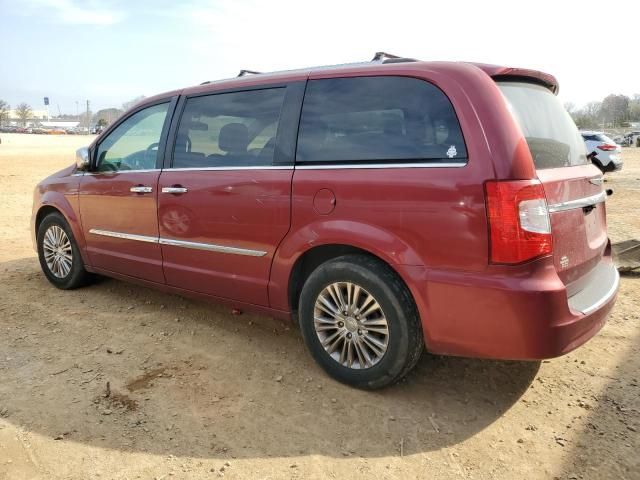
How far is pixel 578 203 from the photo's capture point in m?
2.98

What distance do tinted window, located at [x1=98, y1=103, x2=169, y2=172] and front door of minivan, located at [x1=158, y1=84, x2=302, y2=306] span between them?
0.28 m

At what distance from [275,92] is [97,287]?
291 centimetres

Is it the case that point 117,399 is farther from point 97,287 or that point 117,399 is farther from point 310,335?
point 97,287

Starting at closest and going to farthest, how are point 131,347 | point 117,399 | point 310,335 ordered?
point 117,399 → point 310,335 → point 131,347

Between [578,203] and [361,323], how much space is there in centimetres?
138

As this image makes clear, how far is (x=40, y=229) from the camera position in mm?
5434

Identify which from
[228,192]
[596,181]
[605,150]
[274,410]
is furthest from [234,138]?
[605,150]

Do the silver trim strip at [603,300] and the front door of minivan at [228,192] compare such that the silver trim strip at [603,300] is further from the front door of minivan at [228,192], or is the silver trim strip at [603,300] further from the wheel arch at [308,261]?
the front door of minivan at [228,192]

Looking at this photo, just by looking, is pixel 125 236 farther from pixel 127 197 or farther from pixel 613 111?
pixel 613 111

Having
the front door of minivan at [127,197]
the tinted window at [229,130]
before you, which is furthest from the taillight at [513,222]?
the front door of minivan at [127,197]

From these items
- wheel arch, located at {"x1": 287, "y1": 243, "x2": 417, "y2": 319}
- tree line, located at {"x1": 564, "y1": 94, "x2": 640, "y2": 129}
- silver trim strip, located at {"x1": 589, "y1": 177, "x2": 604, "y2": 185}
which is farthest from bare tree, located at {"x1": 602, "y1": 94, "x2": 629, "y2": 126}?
wheel arch, located at {"x1": 287, "y1": 243, "x2": 417, "y2": 319}

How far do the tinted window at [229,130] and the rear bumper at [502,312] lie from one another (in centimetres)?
137

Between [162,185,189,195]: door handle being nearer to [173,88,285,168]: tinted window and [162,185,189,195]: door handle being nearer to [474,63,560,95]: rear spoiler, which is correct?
[173,88,285,168]: tinted window

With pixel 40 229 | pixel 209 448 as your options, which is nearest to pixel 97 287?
pixel 40 229
